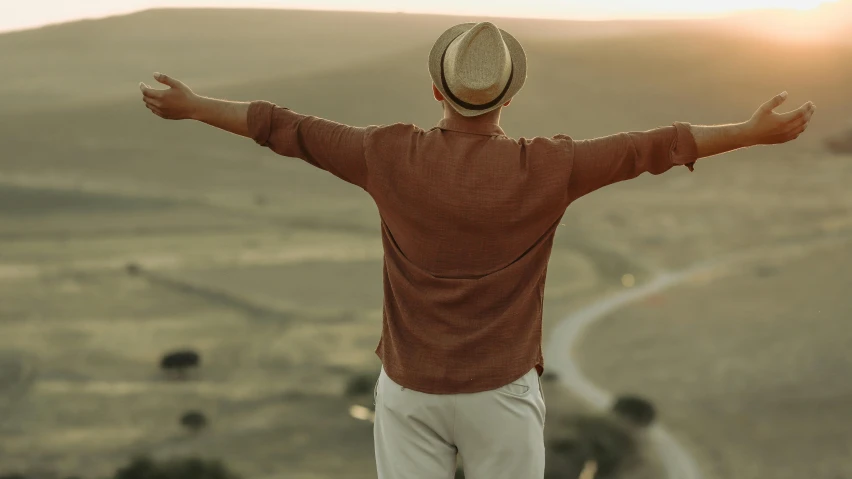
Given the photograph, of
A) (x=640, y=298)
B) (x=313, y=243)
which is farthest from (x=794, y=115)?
(x=313, y=243)

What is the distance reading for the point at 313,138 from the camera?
2387mm

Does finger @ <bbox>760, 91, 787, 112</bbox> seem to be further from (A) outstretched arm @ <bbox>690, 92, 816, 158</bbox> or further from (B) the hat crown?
(B) the hat crown

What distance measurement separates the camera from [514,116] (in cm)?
5603

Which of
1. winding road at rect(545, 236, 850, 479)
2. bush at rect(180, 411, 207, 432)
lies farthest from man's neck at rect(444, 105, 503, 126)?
bush at rect(180, 411, 207, 432)

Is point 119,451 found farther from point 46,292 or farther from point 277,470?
point 46,292

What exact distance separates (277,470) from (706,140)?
18390 mm

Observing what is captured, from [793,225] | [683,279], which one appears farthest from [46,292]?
[793,225]

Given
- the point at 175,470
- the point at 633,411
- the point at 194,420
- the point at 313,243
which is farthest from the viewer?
the point at 313,243

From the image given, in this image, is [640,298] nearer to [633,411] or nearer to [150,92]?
[633,411]

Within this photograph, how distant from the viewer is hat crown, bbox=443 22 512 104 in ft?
7.43

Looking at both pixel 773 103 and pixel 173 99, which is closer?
pixel 773 103

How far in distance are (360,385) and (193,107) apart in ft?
71.8

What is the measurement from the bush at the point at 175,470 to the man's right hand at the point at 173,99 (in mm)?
18278

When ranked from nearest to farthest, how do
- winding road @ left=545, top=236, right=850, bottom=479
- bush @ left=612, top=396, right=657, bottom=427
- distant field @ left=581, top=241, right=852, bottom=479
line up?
winding road @ left=545, top=236, right=850, bottom=479 → distant field @ left=581, top=241, right=852, bottom=479 → bush @ left=612, top=396, right=657, bottom=427
